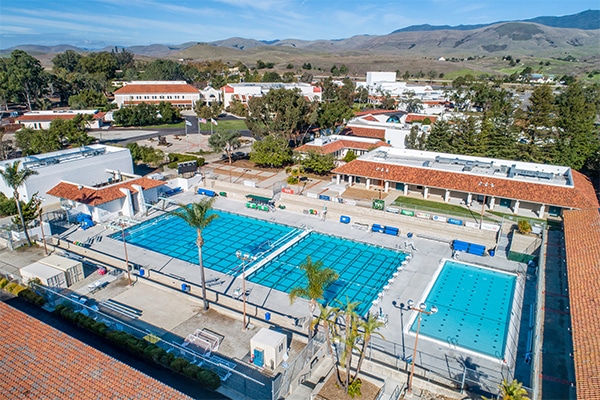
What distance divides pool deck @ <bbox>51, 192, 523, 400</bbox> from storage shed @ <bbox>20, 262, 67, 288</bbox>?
135 cm

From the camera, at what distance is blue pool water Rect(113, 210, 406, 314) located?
2739 cm

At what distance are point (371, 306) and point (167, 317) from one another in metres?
12.2

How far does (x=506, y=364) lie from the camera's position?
19.8 meters

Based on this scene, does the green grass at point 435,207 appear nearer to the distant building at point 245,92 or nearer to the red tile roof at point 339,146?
the red tile roof at point 339,146

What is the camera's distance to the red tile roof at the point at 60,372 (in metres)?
14.8

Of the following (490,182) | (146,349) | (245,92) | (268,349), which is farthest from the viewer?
(245,92)

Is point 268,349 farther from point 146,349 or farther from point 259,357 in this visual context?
point 146,349

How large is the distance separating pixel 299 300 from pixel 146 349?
9556 millimetres

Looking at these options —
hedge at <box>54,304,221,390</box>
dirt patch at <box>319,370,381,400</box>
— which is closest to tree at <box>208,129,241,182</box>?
hedge at <box>54,304,221,390</box>

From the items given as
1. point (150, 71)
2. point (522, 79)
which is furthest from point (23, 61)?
point (522, 79)

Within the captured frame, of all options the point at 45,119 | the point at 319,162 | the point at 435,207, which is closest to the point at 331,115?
the point at 319,162

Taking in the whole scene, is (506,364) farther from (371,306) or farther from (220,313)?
(220,313)

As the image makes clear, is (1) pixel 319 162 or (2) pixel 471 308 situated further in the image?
(1) pixel 319 162

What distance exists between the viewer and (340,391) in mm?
17422
